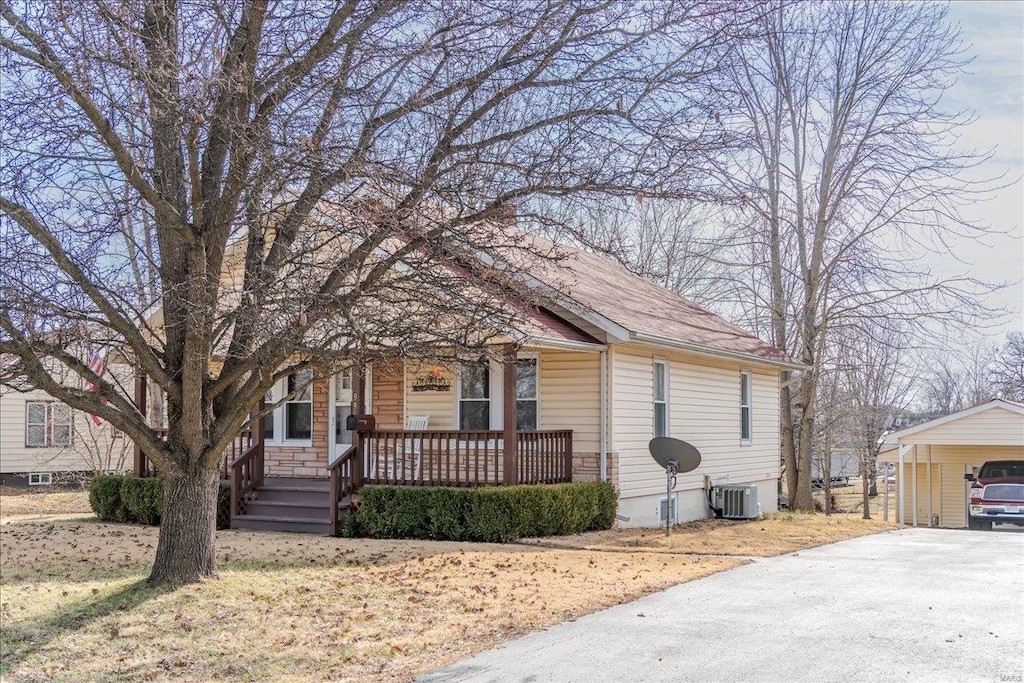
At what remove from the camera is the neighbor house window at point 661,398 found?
18.4 m

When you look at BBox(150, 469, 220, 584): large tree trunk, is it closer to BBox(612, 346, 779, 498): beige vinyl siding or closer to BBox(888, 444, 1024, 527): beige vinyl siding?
BBox(612, 346, 779, 498): beige vinyl siding

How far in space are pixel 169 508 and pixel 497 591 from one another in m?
3.55

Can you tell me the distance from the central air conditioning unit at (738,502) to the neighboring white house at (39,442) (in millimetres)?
16973

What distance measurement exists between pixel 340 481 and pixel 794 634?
891cm

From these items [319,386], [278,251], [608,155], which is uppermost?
[608,155]

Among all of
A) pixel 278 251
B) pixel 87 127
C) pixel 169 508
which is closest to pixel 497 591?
pixel 169 508

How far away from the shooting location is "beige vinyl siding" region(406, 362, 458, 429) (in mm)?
17438

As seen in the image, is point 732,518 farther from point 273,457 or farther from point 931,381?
point 931,381

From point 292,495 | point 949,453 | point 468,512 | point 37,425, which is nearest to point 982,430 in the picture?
point 949,453

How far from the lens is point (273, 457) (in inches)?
765

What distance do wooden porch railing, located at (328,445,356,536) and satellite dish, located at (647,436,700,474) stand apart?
501cm

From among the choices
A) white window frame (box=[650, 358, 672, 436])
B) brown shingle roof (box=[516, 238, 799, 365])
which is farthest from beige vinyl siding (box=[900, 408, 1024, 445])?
white window frame (box=[650, 358, 672, 436])

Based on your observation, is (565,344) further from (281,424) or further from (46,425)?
(46,425)

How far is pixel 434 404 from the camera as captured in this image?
58.0 feet
